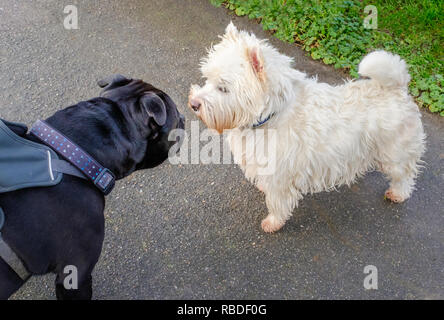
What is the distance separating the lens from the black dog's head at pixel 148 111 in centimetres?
262

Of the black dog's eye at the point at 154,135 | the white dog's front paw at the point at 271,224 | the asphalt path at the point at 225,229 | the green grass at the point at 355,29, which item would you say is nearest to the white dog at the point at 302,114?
the white dog's front paw at the point at 271,224

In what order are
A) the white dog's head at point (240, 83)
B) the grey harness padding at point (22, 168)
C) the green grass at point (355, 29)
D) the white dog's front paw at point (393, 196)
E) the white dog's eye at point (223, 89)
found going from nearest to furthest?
the grey harness padding at point (22, 168) → the white dog's head at point (240, 83) → the white dog's eye at point (223, 89) → the white dog's front paw at point (393, 196) → the green grass at point (355, 29)

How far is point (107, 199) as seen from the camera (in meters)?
3.70

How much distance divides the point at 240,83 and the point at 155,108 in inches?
25.7

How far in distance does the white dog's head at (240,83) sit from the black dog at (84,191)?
0.37 m

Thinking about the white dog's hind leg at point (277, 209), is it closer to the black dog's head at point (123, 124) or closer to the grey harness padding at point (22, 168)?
the black dog's head at point (123, 124)

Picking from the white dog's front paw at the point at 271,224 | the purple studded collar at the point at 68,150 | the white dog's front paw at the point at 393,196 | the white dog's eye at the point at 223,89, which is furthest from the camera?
the white dog's front paw at the point at 393,196

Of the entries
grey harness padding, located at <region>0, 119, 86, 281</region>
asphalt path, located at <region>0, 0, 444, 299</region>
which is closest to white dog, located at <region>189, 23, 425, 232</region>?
asphalt path, located at <region>0, 0, 444, 299</region>

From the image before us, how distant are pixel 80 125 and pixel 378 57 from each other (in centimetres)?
237

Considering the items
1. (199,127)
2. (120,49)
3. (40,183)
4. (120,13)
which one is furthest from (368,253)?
(120,13)

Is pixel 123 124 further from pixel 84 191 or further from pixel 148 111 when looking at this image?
pixel 84 191

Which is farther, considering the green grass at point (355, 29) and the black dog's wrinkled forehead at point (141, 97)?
the green grass at point (355, 29)

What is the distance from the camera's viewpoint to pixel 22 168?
215 cm

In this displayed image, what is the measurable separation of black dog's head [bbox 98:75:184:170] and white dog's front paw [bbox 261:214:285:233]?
4.12 feet
